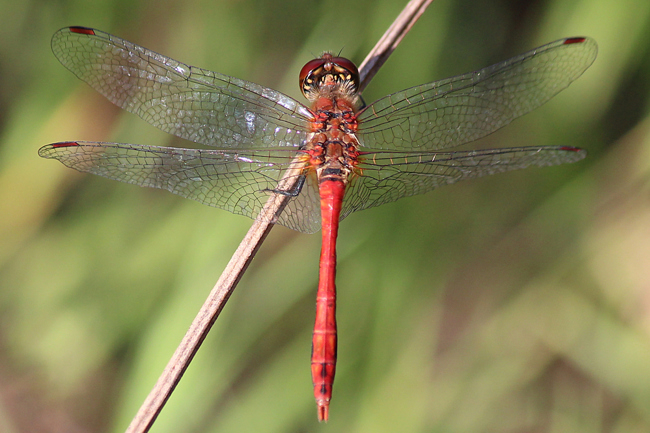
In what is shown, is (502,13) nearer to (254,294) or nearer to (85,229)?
(254,294)

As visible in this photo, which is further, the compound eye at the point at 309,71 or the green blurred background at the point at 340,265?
the green blurred background at the point at 340,265

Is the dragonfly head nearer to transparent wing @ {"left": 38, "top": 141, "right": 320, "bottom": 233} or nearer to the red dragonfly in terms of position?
the red dragonfly

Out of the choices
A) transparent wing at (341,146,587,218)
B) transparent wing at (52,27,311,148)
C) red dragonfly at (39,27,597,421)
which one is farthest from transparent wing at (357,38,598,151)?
transparent wing at (52,27,311,148)

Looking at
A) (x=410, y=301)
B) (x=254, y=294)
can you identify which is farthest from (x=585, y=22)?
(x=254, y=294)

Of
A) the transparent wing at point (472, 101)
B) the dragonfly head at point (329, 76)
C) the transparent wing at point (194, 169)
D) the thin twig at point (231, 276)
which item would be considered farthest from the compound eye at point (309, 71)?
the transparent wing at point (194, 169)

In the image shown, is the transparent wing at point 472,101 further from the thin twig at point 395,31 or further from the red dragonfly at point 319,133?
the thin twig at point 395,31

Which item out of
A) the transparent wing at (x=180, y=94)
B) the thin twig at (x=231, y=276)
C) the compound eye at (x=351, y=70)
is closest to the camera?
the thin twig at (x=231, y=276)

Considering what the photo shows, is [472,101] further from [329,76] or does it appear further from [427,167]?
[329,76]

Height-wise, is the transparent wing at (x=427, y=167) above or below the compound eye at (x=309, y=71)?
below

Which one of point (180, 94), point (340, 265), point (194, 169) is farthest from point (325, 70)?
point (340, 265)
